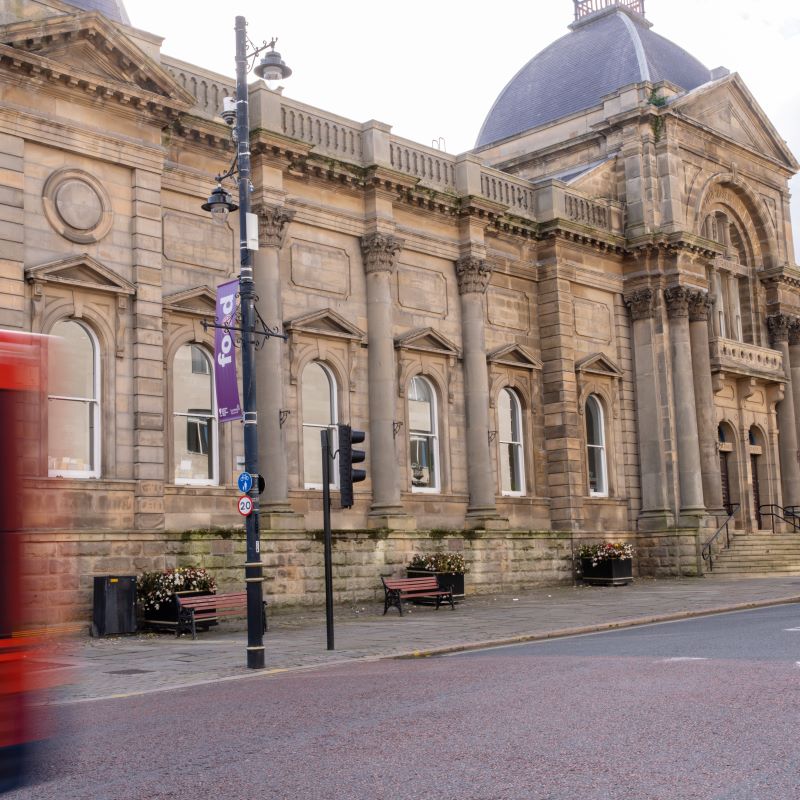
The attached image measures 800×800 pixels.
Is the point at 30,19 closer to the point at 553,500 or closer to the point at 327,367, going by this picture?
the point at 327,367

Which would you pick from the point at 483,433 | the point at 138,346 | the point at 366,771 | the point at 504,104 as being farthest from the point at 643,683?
the point at 504,104

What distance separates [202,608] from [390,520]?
7792 mm

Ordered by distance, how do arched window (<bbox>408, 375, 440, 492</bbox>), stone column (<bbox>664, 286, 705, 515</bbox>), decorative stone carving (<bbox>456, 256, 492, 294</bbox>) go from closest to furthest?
arched window (<bbox>408, 375, 440, 492</bbox>) < decorative stone carving (<bbox>456, 256, 492, 294</bbox>) < stone column (<bbox>664, 286, 705, 515</bbox>)

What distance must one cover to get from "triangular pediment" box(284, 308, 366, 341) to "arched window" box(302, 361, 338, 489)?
87cm

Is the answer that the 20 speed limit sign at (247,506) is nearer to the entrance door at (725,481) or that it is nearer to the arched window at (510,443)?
the arched window at (510,443)

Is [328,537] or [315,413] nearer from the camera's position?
[328,537]

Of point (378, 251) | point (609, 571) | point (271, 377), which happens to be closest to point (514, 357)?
point (378, 251)

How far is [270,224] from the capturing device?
2531 cm

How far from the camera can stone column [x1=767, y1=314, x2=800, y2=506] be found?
133ft

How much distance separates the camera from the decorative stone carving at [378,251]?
27875 millimetres

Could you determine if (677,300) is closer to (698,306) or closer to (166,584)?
(698,306)

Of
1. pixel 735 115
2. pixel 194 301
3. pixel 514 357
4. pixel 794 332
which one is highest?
pixel 735 115

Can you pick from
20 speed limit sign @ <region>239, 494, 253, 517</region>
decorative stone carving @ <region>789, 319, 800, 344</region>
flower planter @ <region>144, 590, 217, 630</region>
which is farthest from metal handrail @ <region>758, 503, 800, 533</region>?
20 speed limit sign @ <region>239, 494, 253, 517</region>

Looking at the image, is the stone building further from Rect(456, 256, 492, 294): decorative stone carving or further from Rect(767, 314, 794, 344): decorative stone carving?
Rect(767, 314, 794, 344): decorative stone carving
